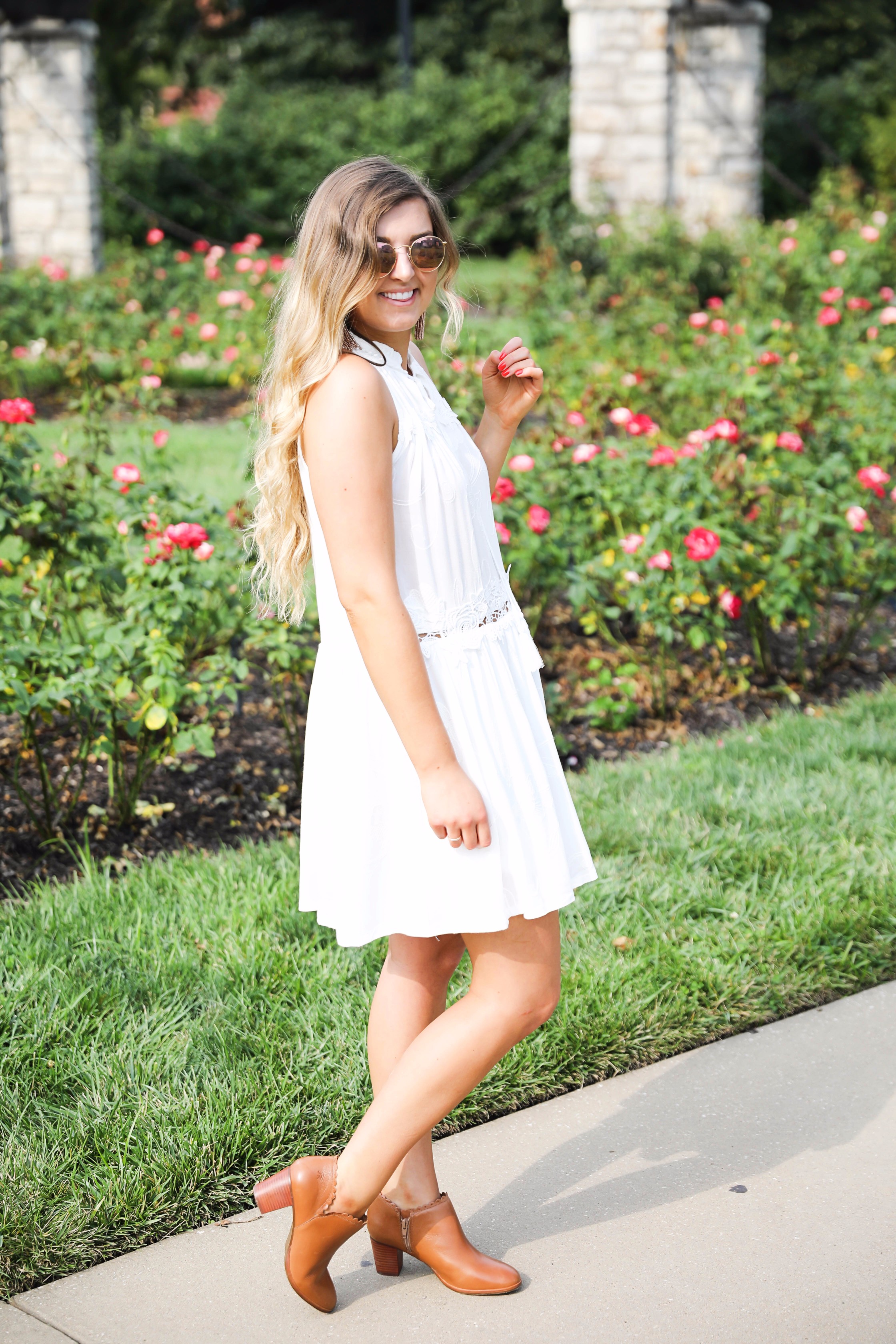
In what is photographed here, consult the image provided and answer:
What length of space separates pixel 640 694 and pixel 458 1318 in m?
3.05

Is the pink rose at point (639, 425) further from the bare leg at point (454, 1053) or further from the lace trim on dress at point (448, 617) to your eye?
the bare leg at point (454, 1053)

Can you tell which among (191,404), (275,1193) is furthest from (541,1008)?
(191,404)

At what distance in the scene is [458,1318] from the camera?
2.05 metres

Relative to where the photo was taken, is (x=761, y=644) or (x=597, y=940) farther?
(x=761, y=644)

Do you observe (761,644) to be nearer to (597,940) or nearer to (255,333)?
(597,940)

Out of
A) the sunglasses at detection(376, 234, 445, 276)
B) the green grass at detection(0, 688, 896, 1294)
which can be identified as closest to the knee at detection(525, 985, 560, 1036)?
the green grass at detection(0, 688, 896, 1294)

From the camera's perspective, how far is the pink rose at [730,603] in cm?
452

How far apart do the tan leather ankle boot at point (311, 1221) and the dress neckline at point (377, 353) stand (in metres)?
1.16

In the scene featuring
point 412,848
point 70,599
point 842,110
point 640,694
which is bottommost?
point 640,694

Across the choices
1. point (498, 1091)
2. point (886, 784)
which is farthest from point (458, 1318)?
point (886, 784)

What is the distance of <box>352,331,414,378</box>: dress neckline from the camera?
192 centimetres

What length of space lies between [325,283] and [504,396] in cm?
52

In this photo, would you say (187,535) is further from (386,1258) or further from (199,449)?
(199,449)

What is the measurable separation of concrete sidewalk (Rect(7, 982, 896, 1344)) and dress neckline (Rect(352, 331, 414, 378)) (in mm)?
1424
